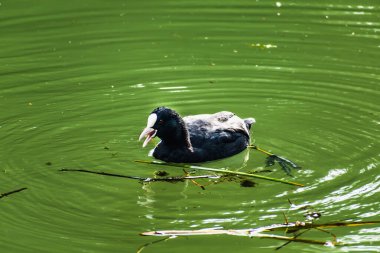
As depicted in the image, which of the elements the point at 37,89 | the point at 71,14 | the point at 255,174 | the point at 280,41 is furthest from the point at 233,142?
the point at 71,14

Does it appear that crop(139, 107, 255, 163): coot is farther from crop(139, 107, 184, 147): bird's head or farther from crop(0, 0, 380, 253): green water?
crop(0, 0, 380, 253): green water

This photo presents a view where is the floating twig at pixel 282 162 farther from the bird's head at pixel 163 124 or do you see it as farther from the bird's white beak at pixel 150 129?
the bird's white beak at pixel 150 129

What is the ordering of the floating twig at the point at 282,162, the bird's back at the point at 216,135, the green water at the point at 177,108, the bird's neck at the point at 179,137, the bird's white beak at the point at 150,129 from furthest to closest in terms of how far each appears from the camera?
Answer: the bird's back at the point at 216,135 → the bird's neck at the point at 179,137 → the bird's white beak at the point at 150,129 → the floating twig at the point at 282,162 → the green water at the point at 177,108

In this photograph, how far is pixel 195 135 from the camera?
958cm

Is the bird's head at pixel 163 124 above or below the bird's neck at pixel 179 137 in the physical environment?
above

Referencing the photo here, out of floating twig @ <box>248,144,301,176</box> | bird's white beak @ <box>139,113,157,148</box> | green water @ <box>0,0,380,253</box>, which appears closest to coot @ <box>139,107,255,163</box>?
bird's white beak @ <box>139,113,157,148</box>

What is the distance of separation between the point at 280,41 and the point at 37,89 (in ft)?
13.1

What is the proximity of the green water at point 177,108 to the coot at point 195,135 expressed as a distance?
6.8 inches

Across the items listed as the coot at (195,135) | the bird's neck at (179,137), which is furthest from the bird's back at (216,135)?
the bird's neck at (179,137)

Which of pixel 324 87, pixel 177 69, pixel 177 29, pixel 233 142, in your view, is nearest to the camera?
pixel 233 142

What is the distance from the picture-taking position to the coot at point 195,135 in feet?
30.3

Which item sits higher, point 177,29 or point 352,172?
point 177,29

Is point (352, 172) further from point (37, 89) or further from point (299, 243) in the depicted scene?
point (37, 89)

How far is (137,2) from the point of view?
51.2 ft
